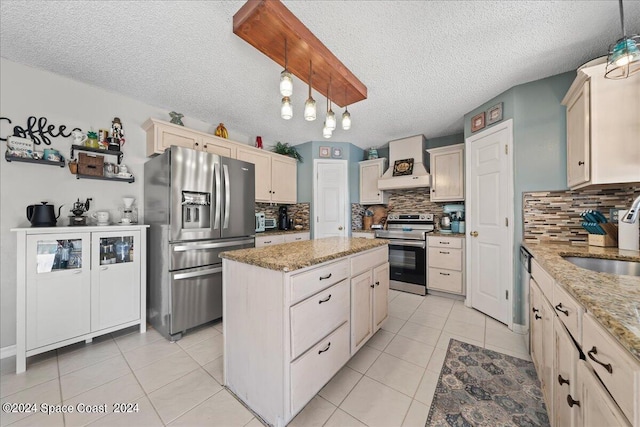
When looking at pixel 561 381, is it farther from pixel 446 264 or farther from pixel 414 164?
→ pixel 414 164

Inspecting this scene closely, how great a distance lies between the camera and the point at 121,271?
2.16m

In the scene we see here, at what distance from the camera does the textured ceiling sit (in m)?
1.42

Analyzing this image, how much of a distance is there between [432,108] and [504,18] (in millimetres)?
1294

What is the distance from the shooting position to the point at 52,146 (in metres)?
2.12

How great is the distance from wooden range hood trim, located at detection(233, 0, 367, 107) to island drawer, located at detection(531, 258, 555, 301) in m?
1.91

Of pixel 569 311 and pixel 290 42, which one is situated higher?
pixel 290 42

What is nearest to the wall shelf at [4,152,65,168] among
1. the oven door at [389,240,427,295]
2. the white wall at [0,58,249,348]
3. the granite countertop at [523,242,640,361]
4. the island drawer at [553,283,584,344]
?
the white wall at [0,58,249,348]

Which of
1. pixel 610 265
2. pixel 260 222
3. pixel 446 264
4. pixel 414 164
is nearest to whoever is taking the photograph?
pixel 610 265

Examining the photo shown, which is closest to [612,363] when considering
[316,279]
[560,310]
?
[560,310]

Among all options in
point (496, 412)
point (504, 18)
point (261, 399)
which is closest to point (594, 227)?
point (496, 412)

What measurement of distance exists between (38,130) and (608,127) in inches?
179

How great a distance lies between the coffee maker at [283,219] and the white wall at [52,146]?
2.07 m

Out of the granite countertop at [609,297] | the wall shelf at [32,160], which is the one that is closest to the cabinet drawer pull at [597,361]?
the granite countertop at [609,297]

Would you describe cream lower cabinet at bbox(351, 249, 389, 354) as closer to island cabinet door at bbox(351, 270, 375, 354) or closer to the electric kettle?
island cabinet door at bbox(351, 270, 375, 354)
